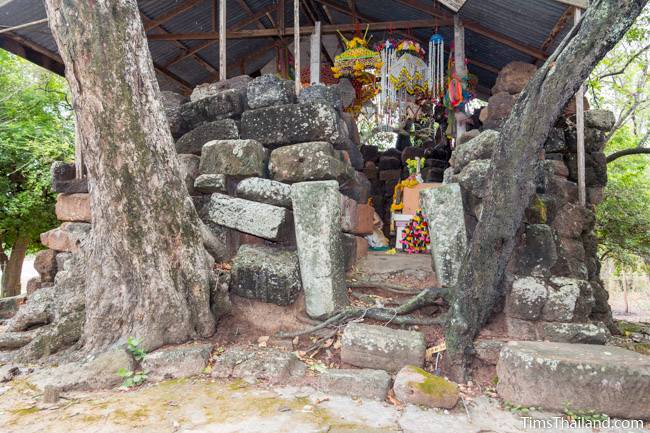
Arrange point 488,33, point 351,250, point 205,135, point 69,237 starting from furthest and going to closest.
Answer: point 488,33, point 69,237, point 205,135, point 351,250

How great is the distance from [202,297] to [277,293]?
0.62 m

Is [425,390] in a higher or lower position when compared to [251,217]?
lower

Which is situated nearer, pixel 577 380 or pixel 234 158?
pixel 577 380

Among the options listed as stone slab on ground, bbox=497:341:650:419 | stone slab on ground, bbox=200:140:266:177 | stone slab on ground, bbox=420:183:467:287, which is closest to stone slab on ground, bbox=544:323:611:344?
stone slab on ground, bbox=497:341:650:419

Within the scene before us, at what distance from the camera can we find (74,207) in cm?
478

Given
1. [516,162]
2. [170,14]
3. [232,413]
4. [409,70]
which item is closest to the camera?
[232,413]

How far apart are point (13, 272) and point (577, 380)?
1177 cm

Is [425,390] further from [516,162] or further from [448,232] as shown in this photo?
[516,162]

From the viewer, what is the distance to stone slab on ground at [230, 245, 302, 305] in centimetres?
362

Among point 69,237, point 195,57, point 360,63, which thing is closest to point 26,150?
point 195,57

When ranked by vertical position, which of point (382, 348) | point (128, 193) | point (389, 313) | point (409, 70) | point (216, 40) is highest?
point (216, 40)

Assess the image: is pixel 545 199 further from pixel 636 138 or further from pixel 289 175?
pixel 636 138

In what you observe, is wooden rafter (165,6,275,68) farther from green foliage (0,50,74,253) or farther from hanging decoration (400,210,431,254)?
hanging decoration (400,210,431,254)

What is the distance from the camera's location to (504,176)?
2793 millimetres
